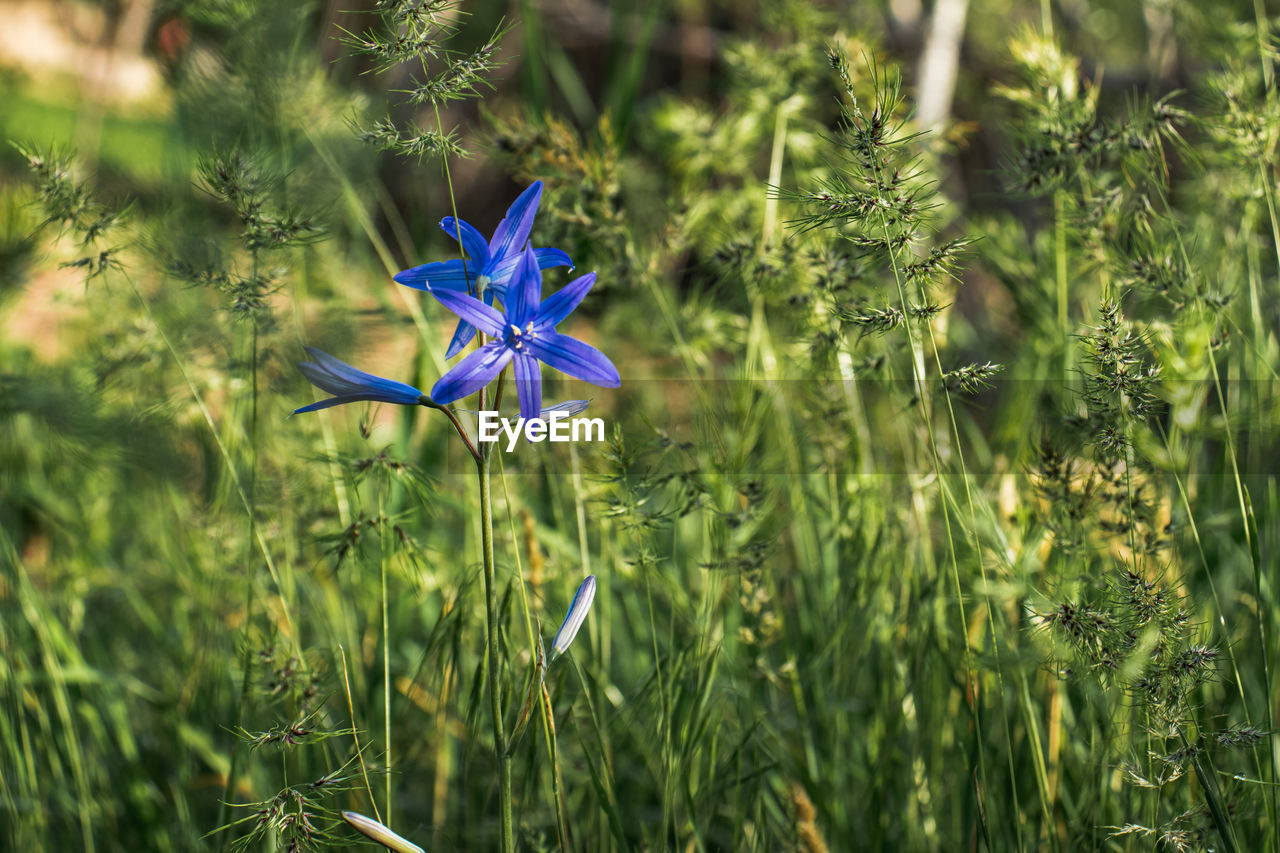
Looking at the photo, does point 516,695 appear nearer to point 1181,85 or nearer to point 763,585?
point 763,585

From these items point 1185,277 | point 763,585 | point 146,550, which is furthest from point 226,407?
point 1185,277

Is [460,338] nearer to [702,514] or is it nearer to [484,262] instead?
[484,262]

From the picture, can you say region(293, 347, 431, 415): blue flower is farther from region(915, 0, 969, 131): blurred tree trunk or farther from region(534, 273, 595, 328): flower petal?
region(915, 0, 969, 131): blurred tree trunk

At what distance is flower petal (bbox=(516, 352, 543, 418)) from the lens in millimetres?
671

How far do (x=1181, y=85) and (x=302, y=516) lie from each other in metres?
3.82

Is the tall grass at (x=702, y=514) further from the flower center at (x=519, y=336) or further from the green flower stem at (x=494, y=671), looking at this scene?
the flower center at (x=519, y=336)

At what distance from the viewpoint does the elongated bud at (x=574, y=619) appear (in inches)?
28.5

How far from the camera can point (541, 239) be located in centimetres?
108

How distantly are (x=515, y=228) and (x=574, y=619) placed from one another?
13.8 inches

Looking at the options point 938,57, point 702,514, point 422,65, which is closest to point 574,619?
point 422,65

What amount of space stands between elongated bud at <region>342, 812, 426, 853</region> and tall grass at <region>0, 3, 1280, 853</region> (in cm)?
10

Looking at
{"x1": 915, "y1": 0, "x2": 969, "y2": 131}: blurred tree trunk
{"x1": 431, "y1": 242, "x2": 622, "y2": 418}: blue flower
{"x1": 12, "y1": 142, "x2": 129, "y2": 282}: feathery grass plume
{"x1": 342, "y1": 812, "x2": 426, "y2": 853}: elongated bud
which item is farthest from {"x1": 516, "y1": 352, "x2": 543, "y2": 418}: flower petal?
{"x1": 915, "y1": 0, "x2": 969, "y2": 131}: blurred tree trunk

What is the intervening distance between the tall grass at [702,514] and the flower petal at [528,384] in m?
0.07

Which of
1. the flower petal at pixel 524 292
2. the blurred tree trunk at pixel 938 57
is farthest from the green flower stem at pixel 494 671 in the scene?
the blurred tree trunk at pixel 938 57
